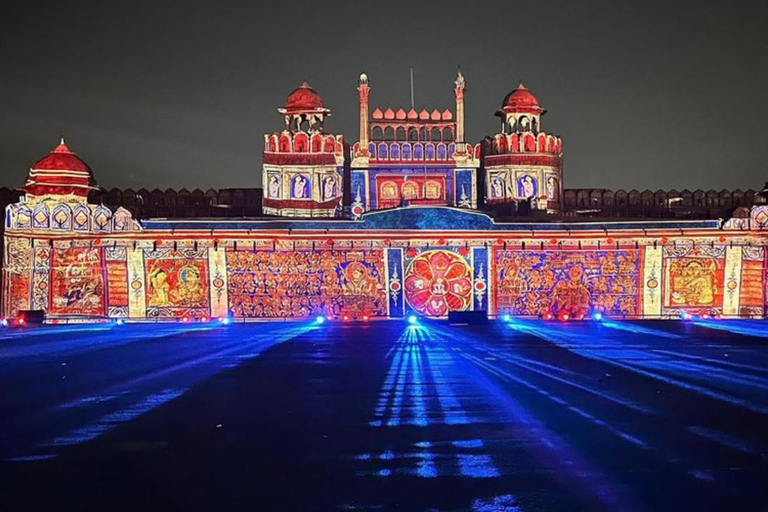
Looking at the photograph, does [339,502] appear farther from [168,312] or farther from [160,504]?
[168,312]

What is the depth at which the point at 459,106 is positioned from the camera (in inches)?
1829

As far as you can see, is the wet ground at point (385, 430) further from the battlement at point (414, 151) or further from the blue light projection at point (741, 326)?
the battlement at point (414, 151)

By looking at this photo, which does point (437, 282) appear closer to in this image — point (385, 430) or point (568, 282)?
point (568, 282)

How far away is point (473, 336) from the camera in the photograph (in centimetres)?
2480

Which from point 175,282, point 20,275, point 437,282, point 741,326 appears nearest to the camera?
point 741,326

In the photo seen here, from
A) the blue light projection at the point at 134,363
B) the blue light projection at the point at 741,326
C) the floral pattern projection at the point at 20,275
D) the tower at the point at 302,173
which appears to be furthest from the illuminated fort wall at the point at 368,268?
the tower at the point at 302,173

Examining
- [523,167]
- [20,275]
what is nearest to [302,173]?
[523,167]

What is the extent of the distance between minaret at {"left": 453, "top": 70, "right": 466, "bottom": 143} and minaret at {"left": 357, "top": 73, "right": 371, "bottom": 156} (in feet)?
15.5

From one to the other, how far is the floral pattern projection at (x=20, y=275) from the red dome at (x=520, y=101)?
26361mm

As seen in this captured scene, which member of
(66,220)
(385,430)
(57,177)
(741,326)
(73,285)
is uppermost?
(57,177)

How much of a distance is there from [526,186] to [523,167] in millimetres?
1026

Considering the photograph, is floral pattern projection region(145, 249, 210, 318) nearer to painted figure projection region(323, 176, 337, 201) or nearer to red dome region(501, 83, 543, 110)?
painted figure projection region(323, 176, 337, 201)

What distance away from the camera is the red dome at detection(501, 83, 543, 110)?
1893 inches

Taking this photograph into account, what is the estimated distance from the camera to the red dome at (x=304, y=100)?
4725 cm
